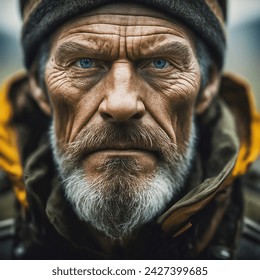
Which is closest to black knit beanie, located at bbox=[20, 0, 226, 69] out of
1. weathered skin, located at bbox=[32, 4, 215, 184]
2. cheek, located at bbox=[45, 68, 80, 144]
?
weathered skin, located at bbox=[32, 4, 215, 184]

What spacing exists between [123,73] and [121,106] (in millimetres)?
106

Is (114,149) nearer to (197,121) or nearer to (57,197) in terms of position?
(57,197)

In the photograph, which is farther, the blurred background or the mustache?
the blurred background

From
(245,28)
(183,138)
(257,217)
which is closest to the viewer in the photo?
(183,138)

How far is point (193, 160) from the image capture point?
4.06 feet

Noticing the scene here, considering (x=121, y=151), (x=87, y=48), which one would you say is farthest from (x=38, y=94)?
(x=121, y=151)

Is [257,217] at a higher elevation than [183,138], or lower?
lower

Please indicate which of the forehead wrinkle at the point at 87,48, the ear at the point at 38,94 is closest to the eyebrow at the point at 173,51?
the forehead wrinkle at the point at 87,48

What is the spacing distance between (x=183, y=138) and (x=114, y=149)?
235mm

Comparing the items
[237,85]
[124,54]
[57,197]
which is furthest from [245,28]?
[57,197]

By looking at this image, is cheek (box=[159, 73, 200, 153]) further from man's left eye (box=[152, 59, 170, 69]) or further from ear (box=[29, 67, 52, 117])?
ear (box=[29, 67, 52, 117])

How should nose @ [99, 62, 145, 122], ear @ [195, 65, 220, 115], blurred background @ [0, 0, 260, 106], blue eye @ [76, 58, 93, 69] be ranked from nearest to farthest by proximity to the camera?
nose @ [99, 62, 145, 122]
blue eye @ [76, 58, 93, 69]
ear @ [195, 65, 220, 115]
blurred background @ [0, 0, 260, 106]

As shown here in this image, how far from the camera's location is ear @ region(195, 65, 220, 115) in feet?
4.06

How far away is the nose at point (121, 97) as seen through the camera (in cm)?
97
